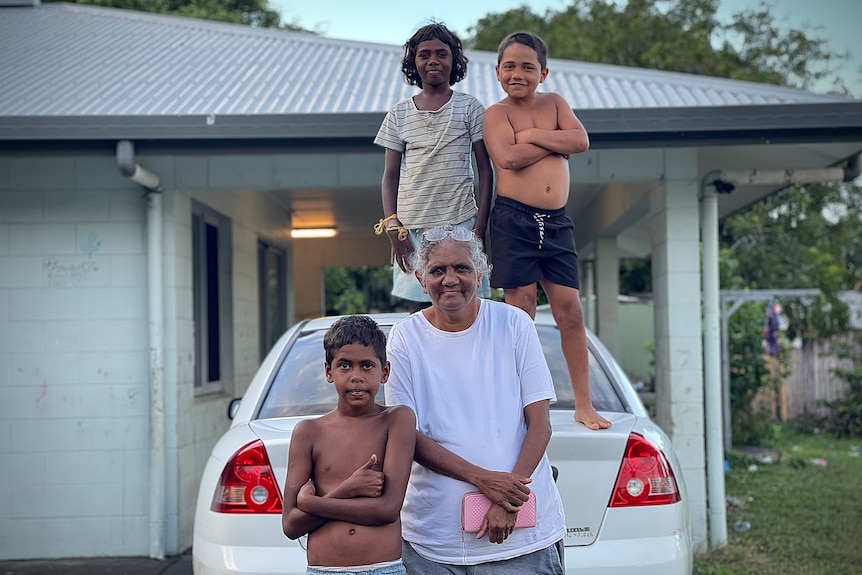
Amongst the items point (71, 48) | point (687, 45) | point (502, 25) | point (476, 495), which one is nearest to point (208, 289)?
point (71, 48)

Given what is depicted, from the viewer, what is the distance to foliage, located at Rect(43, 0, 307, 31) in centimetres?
2369

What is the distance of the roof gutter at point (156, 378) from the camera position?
6637 millimetres

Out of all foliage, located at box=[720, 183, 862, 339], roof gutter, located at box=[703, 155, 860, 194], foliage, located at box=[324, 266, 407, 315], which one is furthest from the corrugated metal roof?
foliage, located at box=[324, 266, 407, 315]

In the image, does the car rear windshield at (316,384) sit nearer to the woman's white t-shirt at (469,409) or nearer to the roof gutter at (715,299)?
the woman's white t-shirt at (469,409)

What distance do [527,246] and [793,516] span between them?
18.7ft

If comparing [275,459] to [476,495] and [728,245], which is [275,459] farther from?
[728,245]

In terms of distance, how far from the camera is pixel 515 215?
12.0 feet

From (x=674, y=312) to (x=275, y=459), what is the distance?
155 inches

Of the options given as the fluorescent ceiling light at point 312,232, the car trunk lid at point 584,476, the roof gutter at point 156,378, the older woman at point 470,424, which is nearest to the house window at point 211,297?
the roof gutter at point 156,378

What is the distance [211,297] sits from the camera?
28.1 feet

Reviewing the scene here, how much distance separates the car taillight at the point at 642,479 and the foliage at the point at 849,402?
13.8 m

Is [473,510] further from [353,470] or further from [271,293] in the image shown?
[271,293]

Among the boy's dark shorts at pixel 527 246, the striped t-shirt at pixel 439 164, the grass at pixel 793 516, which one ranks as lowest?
the grass at pixel 793 516

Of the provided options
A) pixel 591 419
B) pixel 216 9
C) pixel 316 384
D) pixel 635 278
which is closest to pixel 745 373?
pixel 316 384
